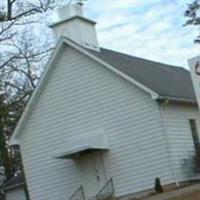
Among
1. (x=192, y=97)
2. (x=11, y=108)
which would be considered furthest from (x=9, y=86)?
(x=192, y=97)

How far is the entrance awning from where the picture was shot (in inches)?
1184

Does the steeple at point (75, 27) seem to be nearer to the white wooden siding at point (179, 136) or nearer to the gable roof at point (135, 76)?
the gable roof at point (135, 76)

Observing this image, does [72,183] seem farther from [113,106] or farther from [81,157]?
[113,106]

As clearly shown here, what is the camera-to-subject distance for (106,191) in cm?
3075

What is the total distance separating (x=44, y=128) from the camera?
32844mm

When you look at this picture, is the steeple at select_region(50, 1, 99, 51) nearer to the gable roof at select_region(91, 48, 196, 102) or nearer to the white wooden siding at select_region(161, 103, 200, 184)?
the gable roof at select_region(91, 48, 196, 102)

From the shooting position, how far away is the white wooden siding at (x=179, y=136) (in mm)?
29516

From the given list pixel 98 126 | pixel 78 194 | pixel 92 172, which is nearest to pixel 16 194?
pixel 78 194

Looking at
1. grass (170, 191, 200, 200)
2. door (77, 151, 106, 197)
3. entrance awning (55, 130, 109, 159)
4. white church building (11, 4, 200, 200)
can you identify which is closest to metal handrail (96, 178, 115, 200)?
white church building (11, 4, 200, 200)

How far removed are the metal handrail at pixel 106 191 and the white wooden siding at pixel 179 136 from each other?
3.12 m

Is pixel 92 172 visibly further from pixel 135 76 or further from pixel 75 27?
pixel 75 27

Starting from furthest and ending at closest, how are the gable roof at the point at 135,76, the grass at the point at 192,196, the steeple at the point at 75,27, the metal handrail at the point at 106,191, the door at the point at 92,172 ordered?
the steeple at the point at 75,27, the door at the point at 92,172, the metal handrail at the point at 106,191, the gable roof at the point at 135,76, the grass at the point at 192,196

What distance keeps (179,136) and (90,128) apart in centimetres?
405

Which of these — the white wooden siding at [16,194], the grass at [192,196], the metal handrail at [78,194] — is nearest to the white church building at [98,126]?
the metal handrail at [78,194]
